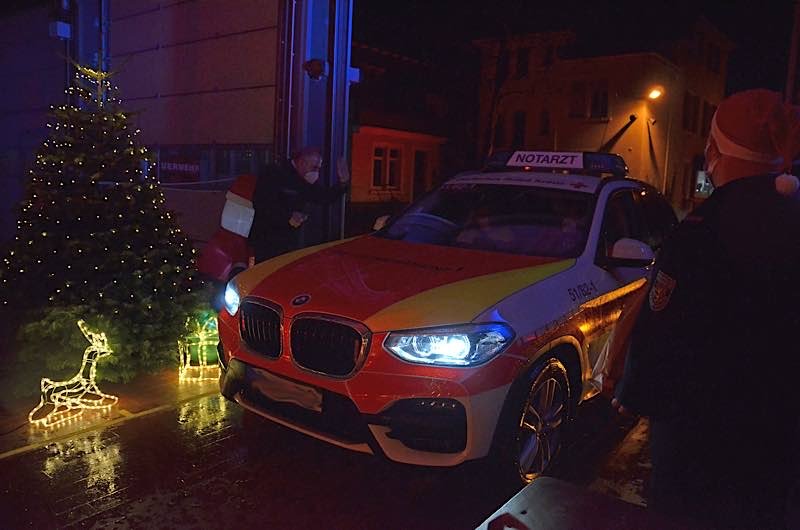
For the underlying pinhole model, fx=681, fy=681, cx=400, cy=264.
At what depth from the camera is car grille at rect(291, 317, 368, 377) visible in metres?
3.51

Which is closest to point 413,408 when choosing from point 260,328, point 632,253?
point 260,328

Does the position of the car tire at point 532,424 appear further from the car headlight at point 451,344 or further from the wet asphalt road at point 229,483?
the car headlight at point 451,344

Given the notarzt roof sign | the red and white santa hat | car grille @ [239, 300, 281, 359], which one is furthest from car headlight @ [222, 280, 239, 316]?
the red and white santa hat

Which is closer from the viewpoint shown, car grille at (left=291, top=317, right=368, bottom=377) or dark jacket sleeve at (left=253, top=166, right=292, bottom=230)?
car grille at (left=291, top=317, right=368, bottom=377)

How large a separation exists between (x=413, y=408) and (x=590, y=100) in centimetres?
3094

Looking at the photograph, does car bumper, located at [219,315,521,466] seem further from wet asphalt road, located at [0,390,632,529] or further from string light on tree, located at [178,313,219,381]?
string light on tree, located at [178,313,219,381]

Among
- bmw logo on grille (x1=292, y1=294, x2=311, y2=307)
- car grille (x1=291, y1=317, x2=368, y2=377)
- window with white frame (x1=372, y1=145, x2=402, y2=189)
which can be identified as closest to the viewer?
car grille (x1=291, y1=317, x2=368, y2=377)

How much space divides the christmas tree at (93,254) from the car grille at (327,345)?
7.14 feet

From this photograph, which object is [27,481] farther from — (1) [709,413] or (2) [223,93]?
(2) [223,93]

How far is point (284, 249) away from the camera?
6.45m

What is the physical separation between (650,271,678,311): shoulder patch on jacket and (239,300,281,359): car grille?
93.6 inches

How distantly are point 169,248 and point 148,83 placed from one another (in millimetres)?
5526

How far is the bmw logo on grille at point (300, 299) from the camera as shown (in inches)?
148

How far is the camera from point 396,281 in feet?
12.7
